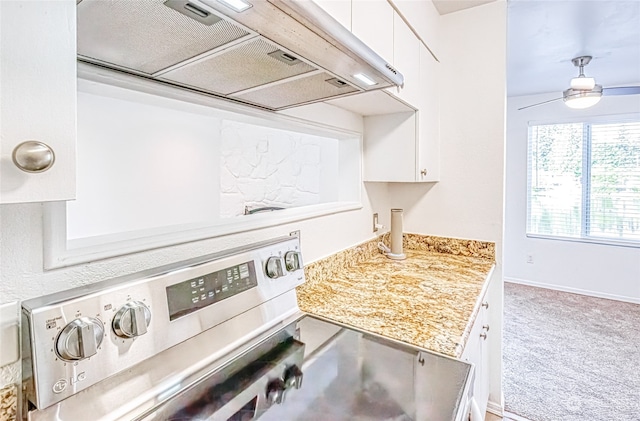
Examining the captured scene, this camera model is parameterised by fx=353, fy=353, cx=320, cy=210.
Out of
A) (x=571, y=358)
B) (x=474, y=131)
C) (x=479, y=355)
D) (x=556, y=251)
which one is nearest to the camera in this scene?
(x=479, y=355)

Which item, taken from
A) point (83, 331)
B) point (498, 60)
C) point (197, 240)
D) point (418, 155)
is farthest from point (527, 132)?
point (83, 331)

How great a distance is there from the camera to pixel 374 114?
1.92 meters

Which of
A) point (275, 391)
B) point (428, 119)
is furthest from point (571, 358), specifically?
point (275, 391)

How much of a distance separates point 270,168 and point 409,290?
135 cm

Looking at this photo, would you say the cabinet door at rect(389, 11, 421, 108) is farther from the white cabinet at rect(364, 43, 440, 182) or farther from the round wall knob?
the round wall knob

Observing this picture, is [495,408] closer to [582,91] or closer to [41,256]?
[41,256]

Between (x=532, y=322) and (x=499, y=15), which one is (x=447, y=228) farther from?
(x=532, y=322)

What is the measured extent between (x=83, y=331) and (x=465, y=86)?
7.14 ft

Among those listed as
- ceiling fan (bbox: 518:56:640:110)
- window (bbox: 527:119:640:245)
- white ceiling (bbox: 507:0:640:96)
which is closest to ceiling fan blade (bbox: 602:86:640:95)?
white ceiling (bbox: 507:0:640:96)

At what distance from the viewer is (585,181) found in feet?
13.8

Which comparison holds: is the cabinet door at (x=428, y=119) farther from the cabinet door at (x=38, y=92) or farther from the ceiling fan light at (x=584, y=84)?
the cabinet door at (x=38, y=92)

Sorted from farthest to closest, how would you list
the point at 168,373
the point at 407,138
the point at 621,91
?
the point at 621,91 → the point at 407,138 → the point at 168,373

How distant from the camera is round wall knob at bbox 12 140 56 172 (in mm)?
406

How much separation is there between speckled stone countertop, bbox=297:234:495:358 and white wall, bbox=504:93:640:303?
9.73ft
